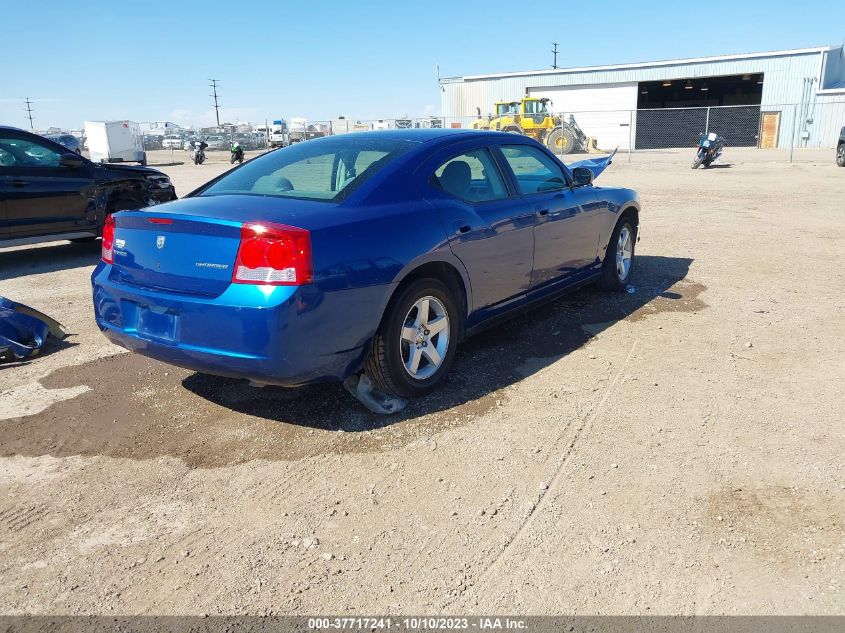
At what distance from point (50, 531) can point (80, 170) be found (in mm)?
7156

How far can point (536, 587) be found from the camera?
255 cm

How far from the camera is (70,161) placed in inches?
344

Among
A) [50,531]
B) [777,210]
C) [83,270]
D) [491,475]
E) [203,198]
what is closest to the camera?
[50,531]

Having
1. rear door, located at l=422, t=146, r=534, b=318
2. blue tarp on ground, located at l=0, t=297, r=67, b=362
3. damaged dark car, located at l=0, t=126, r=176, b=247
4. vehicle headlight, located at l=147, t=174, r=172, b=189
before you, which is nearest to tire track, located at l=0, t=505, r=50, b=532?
blue tarp on ground, located at l=0, t=297, r=67, b=362

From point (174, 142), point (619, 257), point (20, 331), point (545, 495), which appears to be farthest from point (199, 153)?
point (545, 495)

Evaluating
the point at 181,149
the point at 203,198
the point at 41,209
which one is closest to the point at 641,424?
the point at 203,198

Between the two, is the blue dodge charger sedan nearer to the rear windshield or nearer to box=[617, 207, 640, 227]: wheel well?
the rear windshield

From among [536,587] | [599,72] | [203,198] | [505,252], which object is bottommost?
[536,587]

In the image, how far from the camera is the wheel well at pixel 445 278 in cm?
397

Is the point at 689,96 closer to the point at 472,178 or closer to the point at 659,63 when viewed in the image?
the point at 659,63

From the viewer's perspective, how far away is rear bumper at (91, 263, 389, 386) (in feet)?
11.0

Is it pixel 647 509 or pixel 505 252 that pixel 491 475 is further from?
pixel 505 252

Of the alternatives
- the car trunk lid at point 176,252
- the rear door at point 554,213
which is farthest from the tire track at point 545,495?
A: the car trunk lid at point 176,252

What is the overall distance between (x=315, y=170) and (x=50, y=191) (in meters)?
5.73
